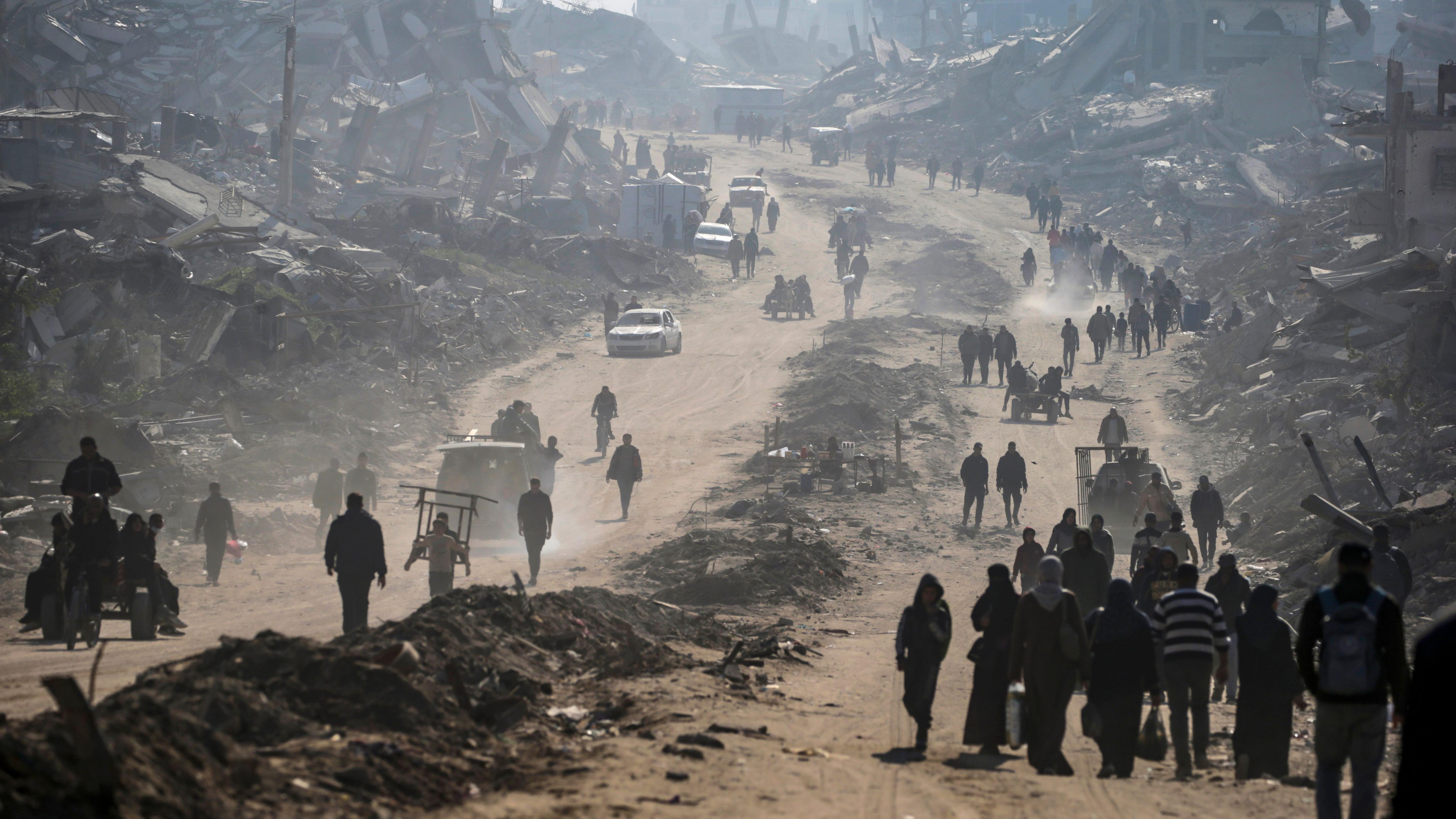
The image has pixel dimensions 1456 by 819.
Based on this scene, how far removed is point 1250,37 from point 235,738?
223 feet

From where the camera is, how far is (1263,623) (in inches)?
346

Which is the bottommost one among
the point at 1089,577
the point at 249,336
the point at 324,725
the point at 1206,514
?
the point at 324,725

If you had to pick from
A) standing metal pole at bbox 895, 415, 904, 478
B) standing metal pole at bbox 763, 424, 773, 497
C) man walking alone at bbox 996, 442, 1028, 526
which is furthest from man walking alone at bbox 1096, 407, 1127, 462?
standing metal pole at bbox 763, 424, 773, 497

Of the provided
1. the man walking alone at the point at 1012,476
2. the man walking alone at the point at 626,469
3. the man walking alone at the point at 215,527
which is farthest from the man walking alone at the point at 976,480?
the man walking alone at the point at 215,527

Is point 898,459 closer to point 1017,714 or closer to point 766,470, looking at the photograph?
point 766,470

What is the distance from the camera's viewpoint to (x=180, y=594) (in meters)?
16.4

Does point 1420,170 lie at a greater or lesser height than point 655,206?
lesser

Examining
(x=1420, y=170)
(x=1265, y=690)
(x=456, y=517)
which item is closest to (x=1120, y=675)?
(x=1265, y=690)

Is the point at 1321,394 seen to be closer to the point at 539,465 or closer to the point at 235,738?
the point at 539,465

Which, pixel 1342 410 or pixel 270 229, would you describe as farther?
pixel 270 229

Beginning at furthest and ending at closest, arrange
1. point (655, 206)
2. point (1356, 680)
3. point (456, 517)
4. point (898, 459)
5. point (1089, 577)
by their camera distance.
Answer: point (655, 206)
point (898, 459)
point (456, 517)
point (1089, 577)
point (1356, 680)

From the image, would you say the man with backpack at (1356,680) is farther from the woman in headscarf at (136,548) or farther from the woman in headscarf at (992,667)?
the woman in headscarf at (136,548)

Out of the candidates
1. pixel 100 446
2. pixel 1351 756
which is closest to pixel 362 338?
pixel 100 446

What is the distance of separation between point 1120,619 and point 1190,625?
54cm
